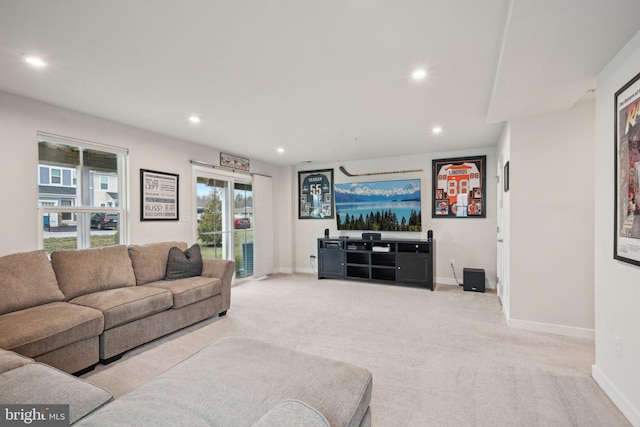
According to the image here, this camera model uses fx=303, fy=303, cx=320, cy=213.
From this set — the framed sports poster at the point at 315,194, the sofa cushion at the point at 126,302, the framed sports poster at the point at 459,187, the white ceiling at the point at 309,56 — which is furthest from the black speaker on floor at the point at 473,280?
the sofa cushion at the point at 126,302

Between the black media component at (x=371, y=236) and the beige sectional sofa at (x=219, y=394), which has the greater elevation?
the black media component at (x=371, y=236)

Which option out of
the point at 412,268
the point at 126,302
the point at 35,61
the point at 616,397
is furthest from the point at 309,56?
the point at 412,268

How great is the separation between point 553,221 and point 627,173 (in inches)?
55.1

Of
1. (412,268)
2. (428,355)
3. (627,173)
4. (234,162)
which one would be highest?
(234,162)

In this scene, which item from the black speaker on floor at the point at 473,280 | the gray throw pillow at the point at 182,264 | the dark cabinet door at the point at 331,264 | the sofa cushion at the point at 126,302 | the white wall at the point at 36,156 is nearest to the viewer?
the sofa cushion at the point at 126,302

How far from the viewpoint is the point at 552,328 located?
311 cm

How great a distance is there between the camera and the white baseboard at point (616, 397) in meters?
1.75

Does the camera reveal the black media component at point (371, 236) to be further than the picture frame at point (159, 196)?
Yes

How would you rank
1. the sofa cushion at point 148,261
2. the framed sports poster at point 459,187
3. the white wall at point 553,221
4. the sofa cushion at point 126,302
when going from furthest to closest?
the framed sports poster at point 459,187
the sofa cushion at point 148,261
the white wall at point 553,221
the sofa cushion at point 126,302

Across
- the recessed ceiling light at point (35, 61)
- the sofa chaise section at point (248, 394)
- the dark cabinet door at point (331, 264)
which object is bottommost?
the dark cabinet door at point (331, 264)

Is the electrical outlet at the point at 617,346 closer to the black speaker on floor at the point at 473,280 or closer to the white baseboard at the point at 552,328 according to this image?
the white baseboard at the point at 552,328

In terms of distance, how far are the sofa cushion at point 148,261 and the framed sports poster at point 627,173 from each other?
13.6 feet

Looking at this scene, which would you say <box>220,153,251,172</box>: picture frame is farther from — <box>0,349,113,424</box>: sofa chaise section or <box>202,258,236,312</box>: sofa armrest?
<box>0,349,113,424</box>: sofa chaise section

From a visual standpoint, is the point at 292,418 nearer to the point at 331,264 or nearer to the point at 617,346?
the point at 617,346
